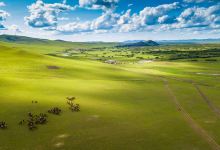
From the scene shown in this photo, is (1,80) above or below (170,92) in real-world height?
above

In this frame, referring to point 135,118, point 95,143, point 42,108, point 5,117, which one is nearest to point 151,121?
point 135,118

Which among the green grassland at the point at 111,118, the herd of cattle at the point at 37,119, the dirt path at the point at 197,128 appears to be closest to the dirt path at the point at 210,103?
the green grassland at the point at 111,118

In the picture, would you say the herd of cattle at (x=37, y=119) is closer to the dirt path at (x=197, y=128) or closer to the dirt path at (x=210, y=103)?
the dirt path at (x=197, y=128)

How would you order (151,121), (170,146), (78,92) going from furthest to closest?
(78,92), (151,121), (170,146)

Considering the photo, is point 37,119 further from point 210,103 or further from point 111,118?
point 210,103

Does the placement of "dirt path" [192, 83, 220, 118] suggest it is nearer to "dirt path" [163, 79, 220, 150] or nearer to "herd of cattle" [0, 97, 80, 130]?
"dirt path" [163, 79, 220, 150]

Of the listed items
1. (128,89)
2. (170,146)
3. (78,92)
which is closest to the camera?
(170,146)

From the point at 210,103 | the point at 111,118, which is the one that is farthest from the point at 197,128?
the point at 210,103

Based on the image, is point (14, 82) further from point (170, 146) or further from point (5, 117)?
point (170, 146)

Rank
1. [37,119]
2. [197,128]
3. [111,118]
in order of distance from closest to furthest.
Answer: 1. [37,119]
2. [197,128]
3. [111,118]

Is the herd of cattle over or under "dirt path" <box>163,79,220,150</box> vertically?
over

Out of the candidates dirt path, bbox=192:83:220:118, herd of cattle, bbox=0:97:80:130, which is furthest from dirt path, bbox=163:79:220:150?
herd of cattle, bbox=0:97:80:130
